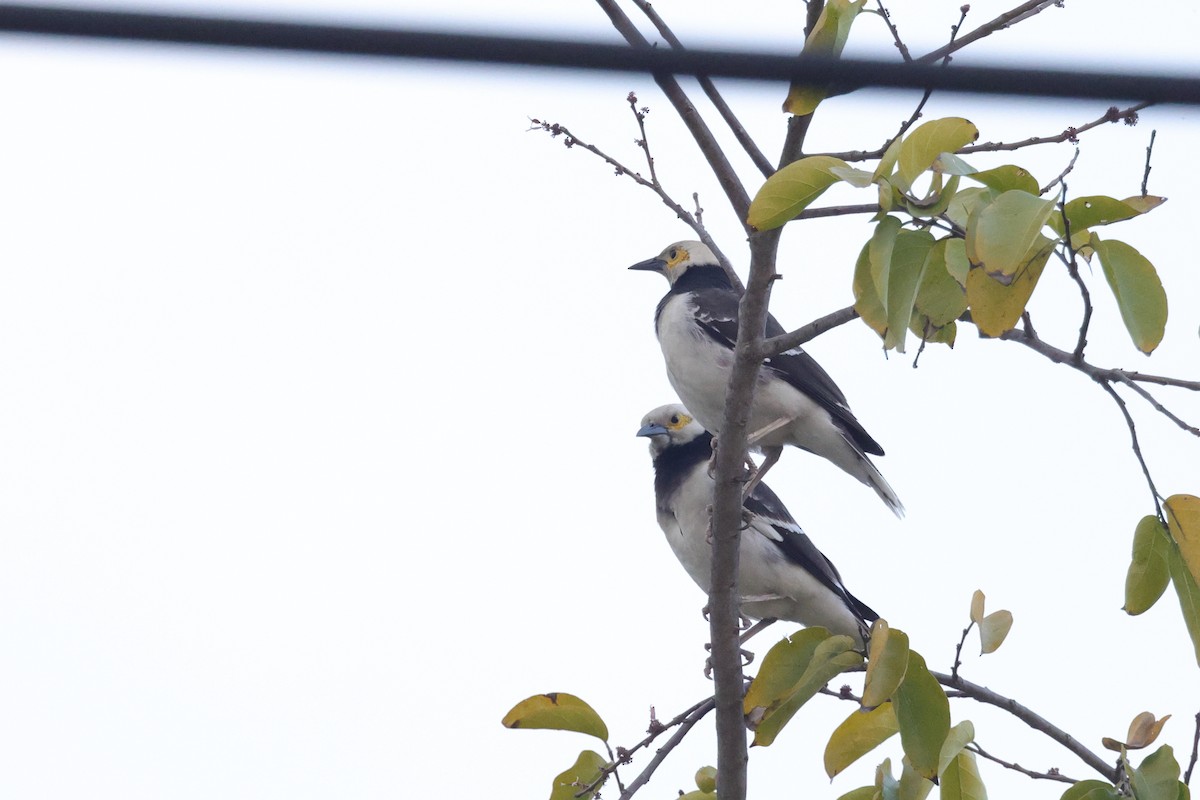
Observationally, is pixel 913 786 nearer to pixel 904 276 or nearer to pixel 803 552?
pixel 904 276

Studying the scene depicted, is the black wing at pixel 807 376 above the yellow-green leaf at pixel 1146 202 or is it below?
above

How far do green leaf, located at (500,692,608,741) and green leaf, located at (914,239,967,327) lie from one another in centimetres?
172

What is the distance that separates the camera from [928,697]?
3.62 m

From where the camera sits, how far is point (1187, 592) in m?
3.46

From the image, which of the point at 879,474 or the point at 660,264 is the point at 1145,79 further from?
A: the point at 660,264

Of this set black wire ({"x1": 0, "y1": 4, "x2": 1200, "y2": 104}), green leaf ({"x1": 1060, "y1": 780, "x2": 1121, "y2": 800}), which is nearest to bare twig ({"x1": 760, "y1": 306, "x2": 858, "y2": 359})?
green leaf ({"x1": 1060, "y1": 780, "x2": 1121, "y2": 800})

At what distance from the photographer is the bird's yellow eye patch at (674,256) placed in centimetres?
836

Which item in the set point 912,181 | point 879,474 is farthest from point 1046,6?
point 879,474

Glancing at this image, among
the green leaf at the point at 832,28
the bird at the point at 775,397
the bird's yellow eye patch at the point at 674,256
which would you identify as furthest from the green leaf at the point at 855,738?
the bird's yellow eye patch at the point at 674,256

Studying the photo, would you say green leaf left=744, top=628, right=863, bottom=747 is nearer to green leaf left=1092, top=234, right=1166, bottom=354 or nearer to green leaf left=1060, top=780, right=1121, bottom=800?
green leaf left=1060, top=780, right=1121, bottom=800

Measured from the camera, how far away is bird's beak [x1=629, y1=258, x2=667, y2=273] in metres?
8.50

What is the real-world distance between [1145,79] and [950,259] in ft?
5.10

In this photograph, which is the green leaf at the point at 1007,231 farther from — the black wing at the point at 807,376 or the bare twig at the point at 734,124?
the black wing at the point at 807,376

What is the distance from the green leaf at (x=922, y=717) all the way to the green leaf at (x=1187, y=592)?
25.0 inches
